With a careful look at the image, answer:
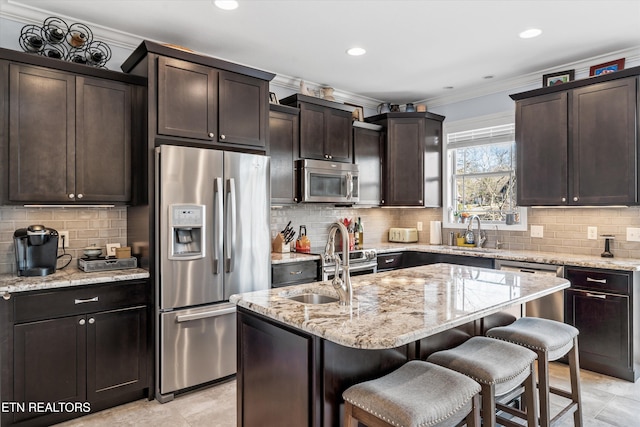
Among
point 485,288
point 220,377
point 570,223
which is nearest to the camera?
point 485,288

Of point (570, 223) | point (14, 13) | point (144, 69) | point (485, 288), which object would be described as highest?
point (14, 13)

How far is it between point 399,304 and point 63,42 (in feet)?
10.1

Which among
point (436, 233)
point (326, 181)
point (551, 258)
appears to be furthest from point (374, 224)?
point (551, 258)

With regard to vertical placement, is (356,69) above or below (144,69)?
above

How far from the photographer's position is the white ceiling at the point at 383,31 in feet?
9.45

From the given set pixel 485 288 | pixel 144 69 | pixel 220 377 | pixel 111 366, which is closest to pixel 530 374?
pixel 485 288

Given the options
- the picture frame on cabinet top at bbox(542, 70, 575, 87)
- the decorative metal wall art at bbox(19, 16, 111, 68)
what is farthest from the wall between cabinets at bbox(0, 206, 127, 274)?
the picture frame on cabinet top at bbox(542, 70, 575, 87)

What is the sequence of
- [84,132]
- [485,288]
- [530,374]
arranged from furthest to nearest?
[84,132] → [485,288] → [530,374]

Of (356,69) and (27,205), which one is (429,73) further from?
(27,205)

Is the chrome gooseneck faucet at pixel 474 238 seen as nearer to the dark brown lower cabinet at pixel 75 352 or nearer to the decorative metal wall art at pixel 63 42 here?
the dark brown lower cabinet at pixel 75 352

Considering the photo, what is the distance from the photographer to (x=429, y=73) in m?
4.32

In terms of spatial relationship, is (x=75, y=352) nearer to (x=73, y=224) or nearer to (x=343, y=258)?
(x=73, y=224)

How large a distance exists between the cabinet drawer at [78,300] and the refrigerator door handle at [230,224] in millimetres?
604

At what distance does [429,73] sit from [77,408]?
4217 millimetres
